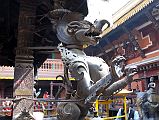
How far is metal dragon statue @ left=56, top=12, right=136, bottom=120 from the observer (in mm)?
2186

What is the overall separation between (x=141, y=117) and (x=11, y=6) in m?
5.61

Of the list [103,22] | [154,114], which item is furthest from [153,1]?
[103,22]

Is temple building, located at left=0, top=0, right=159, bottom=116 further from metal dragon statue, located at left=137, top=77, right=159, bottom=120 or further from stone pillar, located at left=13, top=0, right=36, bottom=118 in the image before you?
metal dragon statue, located at left=137, top=77, right=159, bottom=120

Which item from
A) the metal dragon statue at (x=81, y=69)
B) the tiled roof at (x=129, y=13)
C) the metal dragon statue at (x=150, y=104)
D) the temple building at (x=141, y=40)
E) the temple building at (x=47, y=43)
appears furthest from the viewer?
the tiled roof at (x=129, y=13)

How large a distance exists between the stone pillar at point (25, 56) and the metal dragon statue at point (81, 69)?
40 centimetres

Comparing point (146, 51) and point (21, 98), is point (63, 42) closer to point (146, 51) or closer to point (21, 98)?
point (21, 98)

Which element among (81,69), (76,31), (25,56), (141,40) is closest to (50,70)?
(141,40)

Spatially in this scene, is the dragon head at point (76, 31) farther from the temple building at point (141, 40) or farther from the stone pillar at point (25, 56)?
the temple building at point (141, 40)

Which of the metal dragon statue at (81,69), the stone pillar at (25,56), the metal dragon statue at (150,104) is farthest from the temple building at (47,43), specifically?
the metal dragon statue at (150,104)

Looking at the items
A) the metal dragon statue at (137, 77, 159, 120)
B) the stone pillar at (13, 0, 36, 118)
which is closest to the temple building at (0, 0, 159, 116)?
the stone pillar at (13, 0, 36, 118)

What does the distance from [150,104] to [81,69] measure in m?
5.30

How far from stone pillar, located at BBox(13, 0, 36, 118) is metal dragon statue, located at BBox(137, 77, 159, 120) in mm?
5127

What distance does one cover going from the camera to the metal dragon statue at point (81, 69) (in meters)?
2.19

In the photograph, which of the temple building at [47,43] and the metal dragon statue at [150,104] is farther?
the metal dragon statue at [150,104]
